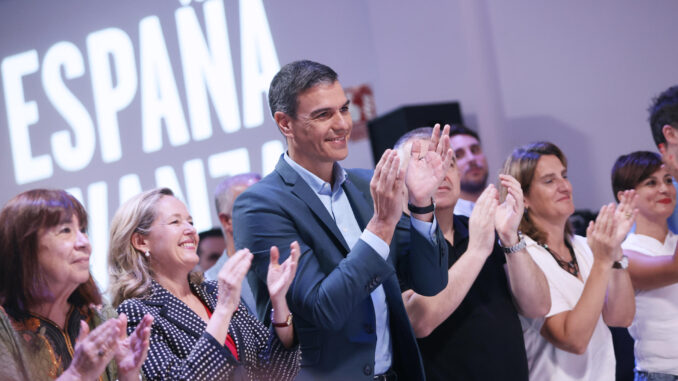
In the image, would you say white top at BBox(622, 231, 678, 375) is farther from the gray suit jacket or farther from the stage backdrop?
the stage backdrop

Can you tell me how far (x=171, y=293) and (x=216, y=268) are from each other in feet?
4.63

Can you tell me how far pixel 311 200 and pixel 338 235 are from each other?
122mm

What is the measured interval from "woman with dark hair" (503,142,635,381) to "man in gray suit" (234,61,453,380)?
0.67m

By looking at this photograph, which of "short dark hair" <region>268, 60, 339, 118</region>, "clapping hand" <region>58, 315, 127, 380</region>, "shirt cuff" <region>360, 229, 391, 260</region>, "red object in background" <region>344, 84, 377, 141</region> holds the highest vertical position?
"short dark hair" <region>268, 60, 339, 118</region>

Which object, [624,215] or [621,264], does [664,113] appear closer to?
[624,215]

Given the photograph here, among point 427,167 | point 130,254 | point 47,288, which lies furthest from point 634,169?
point 47,288

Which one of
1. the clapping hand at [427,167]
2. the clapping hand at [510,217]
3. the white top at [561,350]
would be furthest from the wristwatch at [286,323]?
the white top at [561,350]

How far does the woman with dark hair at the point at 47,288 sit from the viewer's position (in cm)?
169

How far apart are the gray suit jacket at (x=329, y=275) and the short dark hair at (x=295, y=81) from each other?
168 millimetres

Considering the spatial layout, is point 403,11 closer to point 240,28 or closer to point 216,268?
point 240,28

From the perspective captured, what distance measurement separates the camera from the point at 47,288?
1811 mm

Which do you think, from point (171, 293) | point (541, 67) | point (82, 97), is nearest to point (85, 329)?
point (171, 293)

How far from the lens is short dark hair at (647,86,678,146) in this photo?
9.63 ft

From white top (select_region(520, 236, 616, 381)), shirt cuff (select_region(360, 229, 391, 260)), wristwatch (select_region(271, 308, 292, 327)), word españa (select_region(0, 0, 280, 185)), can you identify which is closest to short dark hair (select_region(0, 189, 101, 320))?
wristwatch (select_region(271, 308, 292, 327))
